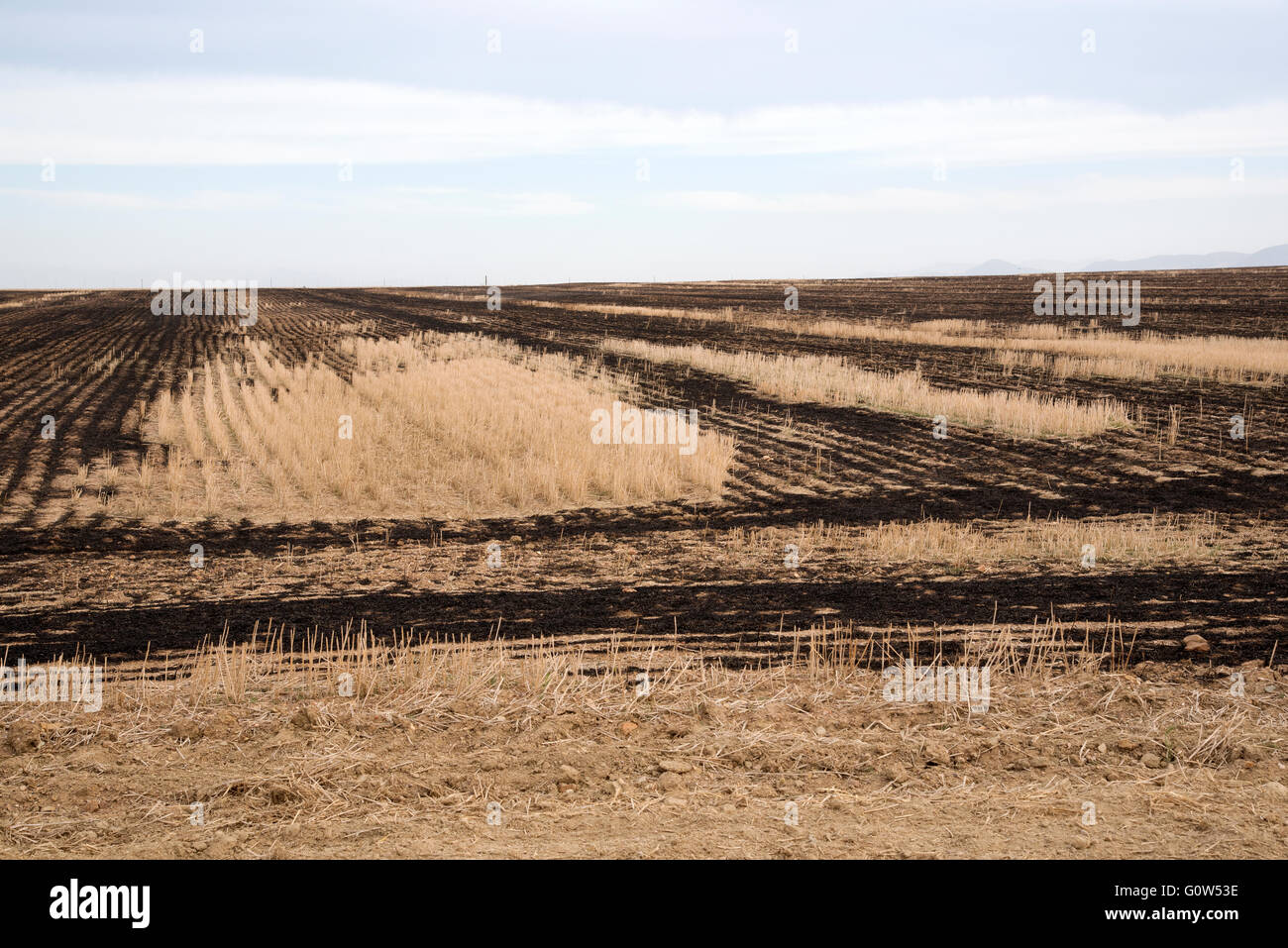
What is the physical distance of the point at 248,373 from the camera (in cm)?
2580

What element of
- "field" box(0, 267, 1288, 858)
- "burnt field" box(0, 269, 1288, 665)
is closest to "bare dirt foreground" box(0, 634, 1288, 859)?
"field" box(0, 267, 1288, 858)

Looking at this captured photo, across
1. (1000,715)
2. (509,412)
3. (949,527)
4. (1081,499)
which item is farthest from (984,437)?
(1000,715)

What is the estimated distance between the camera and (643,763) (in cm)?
Result: 514

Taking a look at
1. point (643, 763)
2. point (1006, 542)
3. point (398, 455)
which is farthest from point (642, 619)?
point (398, 455)

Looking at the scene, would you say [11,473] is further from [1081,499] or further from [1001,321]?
[1001,321]

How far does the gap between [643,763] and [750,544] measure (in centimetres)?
589

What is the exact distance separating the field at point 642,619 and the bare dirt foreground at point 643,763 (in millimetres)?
25

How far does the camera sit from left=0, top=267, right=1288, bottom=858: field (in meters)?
4.56

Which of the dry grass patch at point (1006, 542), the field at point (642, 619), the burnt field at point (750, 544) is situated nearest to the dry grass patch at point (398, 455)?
the field at point (642, 619)

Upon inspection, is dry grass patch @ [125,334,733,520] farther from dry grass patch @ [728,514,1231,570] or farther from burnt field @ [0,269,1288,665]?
dry grass patch @ [728,514,1231,570]

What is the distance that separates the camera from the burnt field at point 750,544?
790 cm

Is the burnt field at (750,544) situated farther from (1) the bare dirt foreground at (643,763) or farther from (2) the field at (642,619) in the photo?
(1) the bare dirt foreground at (643,763)

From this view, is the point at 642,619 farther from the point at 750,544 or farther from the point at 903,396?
the point at 903,396

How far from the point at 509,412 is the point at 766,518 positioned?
7.14 meters
